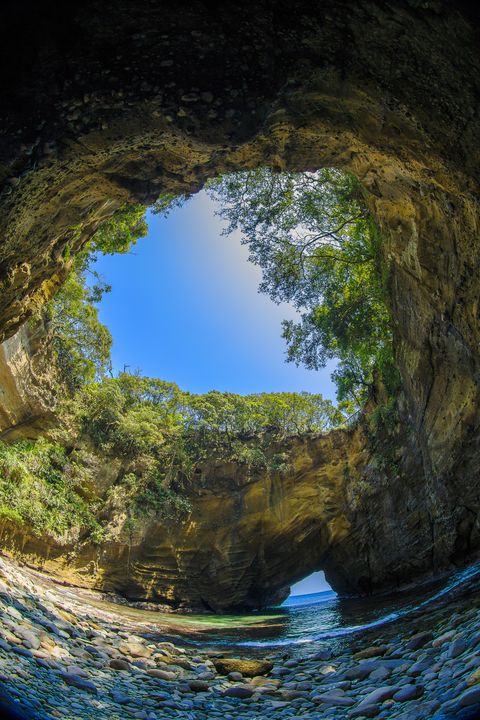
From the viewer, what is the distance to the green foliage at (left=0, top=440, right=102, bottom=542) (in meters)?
12.9

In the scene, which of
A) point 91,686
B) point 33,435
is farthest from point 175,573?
point 91,686

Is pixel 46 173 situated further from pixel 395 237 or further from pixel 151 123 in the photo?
pixel 395 237

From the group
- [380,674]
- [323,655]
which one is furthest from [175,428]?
[380,674]

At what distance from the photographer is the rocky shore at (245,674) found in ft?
9.75

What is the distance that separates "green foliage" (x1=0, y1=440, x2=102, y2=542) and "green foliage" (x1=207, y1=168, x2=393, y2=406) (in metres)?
9.79

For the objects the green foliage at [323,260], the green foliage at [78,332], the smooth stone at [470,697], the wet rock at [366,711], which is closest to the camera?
the smooth stone at [470,697]

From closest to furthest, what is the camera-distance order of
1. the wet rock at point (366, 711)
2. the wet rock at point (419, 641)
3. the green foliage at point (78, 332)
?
the wet rock at point (366, 711)
the wet rock at point (419, 641)
the green foliage at point (78, 332)

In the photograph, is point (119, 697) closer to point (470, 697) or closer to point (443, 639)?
point (470, 697)

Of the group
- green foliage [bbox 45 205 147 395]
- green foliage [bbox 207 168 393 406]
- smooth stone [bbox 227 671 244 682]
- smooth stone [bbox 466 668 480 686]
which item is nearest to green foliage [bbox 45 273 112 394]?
green foliage [bbox 45 205 147 395]

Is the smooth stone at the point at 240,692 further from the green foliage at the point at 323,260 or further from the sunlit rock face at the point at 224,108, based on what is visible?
the green foliage at the point at 323,260

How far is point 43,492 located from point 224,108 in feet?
46.4

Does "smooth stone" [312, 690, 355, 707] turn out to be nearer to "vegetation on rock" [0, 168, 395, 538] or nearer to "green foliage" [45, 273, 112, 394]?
"vegetation on rock" [0, 168, 395, 538]

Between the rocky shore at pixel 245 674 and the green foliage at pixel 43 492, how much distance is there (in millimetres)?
7685

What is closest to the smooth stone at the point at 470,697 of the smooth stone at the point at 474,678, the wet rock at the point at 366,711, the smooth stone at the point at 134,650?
the smooth stone at the point at 474,678
